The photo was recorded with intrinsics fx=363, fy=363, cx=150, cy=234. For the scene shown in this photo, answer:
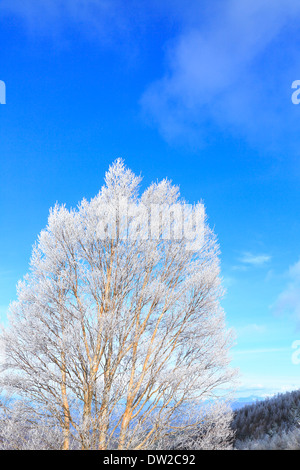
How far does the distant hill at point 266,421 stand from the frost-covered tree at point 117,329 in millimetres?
2116

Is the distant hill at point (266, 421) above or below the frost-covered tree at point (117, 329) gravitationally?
below

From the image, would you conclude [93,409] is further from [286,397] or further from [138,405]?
[286,397]

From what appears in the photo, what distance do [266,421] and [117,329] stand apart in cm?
708

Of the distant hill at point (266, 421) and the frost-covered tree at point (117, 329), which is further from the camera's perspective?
the distant hill at point (266, 421)

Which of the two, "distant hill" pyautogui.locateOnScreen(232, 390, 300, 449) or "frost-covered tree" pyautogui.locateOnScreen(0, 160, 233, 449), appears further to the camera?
"distant hill" pyautogui.locateOnScreen(232, 390, 300, 449)

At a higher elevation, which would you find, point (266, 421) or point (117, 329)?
point (117, 329)

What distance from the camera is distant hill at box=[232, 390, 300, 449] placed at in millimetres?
10711

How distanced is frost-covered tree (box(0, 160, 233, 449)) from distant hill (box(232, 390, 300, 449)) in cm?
212

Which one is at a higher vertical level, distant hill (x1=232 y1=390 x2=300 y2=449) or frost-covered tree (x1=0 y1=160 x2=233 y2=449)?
frost-covered tree (x1=0 y1=160 x2=233 y2=449)

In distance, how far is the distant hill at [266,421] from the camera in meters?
10.7

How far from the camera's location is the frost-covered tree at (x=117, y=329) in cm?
859

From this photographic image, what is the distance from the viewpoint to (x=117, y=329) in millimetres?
8883

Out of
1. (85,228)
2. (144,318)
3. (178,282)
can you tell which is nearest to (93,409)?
(144,318)
